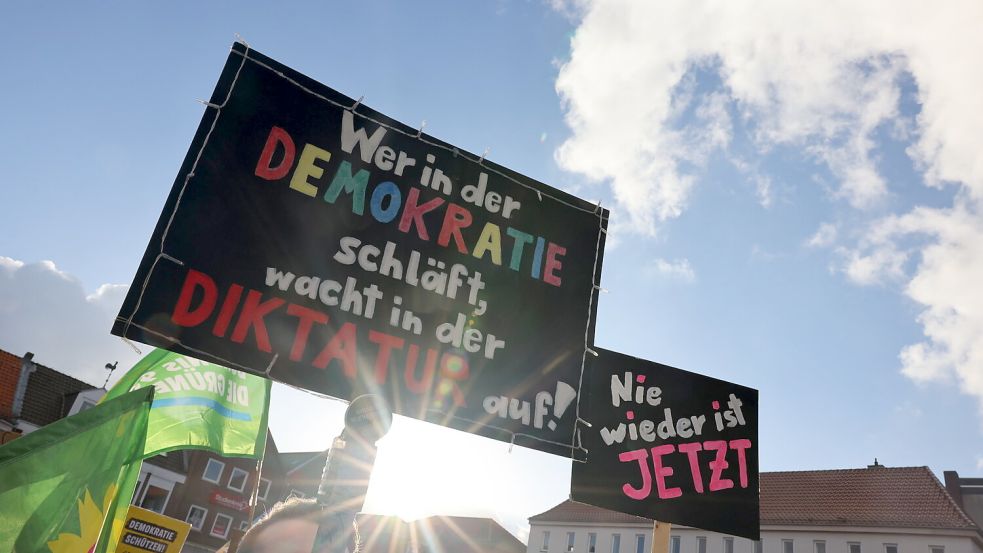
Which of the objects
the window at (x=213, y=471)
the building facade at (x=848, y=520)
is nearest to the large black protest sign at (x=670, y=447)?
the building facade at (x=848, y=520)

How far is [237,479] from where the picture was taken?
130 ft

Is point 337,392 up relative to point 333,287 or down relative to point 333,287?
down

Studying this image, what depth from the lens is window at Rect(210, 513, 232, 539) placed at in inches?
1478

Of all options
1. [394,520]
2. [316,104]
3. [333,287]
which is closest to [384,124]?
[316,104]

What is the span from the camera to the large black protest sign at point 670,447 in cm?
437

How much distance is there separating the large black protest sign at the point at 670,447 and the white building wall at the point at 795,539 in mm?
22385

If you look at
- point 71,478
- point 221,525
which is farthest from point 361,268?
point 221,525

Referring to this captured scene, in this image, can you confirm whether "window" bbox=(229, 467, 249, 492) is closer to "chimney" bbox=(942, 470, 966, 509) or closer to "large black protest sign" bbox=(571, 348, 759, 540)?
"large black protest sign" bbox=(571, 348, 759, 540)

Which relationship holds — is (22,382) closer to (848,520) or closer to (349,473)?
(349,473)

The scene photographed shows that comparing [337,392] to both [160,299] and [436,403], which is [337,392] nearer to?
[436,403]

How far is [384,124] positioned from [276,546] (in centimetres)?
262

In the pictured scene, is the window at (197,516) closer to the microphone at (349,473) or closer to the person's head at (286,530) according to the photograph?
the microphone at (349,473)

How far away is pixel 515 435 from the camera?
354cm

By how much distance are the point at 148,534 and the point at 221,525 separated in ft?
107
